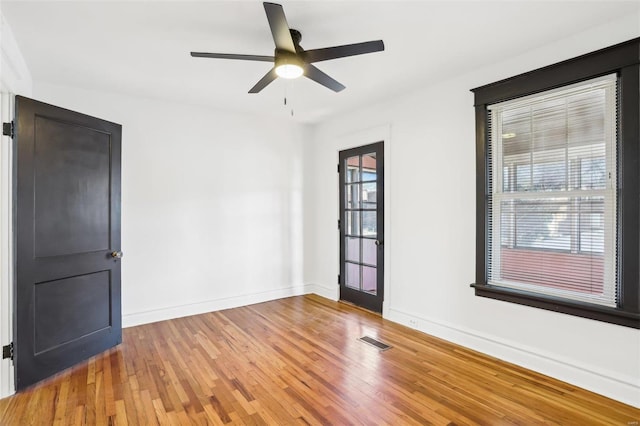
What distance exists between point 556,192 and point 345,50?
2026mm

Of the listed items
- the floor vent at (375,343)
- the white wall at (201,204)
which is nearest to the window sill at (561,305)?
the floor vent at (375,343)

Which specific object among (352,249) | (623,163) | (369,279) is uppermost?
(623,163)

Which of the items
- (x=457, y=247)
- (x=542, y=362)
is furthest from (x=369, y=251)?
(x=542, y=362)

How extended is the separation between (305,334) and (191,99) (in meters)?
3.07

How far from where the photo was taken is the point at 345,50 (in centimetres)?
222

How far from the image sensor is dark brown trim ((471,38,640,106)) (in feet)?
7.73

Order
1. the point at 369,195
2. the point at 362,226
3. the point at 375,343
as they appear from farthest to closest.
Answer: the point at 362,226
the point at 369,195
the point at 375,343

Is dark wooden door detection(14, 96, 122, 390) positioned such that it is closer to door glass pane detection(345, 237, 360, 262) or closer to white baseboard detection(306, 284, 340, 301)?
white baseboard detection(306, 284, 340, 301)

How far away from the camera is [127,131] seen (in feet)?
12.8

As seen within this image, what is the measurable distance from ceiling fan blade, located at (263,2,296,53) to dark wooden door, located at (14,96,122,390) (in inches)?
82.0

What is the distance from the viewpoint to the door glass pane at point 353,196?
4.70 m

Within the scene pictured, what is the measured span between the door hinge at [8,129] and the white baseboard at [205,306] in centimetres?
221

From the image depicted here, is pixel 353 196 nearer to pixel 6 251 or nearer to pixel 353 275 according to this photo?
pixel 353 275

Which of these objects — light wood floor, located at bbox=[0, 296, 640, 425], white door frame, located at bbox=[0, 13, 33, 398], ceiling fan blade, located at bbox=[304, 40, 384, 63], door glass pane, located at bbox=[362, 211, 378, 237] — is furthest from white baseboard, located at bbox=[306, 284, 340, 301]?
white door frame, located at bbox=[0, 13, 33, 398]
